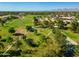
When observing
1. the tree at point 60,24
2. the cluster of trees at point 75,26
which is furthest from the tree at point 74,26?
the tree at point 60,24

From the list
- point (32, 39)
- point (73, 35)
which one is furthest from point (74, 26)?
point (32, 39)

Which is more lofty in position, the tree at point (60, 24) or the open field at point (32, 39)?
the tree at point (60, 24)

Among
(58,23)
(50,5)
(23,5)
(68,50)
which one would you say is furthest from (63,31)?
(23,5)

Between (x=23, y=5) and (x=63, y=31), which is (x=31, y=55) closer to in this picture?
(x=63, y=31)

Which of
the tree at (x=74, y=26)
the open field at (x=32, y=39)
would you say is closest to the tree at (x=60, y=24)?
the open field at (x=32, y=39)

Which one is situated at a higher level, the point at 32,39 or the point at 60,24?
the point at 60,24

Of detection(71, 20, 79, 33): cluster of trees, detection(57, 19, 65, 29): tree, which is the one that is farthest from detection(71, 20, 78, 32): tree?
detection(57, 19, 65, 29): tree

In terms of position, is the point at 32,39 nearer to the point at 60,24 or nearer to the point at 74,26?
the point at 60,24

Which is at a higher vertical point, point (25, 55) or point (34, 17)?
point (34, 17)

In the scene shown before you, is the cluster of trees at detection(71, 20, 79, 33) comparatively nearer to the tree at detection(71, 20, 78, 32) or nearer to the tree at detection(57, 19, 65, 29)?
the tree at detection(71, 20, 78, 32)

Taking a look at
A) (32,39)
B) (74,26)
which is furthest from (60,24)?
(32,39)

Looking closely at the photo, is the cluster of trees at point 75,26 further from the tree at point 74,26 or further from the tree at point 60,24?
the tree at point 60,24
